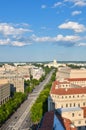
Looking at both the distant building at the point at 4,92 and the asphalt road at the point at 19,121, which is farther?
the distant building at the point at 4,92

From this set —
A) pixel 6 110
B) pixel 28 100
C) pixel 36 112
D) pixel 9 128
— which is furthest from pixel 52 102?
pixel 28 100

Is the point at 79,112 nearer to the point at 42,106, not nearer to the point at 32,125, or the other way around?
the point at 32,125

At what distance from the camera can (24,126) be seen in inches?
3831

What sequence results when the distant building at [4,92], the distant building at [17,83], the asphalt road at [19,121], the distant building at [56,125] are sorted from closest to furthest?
1. the distant building at [56,125]
2. the asphalt road at [19,121]
3. the distant building at [4,92]
4. the distant building at [17,83]

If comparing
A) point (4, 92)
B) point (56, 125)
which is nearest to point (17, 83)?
point (4, 92)

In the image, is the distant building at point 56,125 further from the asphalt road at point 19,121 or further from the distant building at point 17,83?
the distant building at point 17,83

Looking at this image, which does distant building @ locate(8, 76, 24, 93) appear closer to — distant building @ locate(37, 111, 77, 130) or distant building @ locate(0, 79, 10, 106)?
distant building @ locate(0, 79, 10, 106)

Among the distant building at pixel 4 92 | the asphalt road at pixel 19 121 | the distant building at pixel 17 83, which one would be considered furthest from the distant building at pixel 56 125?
the distant building at pixel 17 83

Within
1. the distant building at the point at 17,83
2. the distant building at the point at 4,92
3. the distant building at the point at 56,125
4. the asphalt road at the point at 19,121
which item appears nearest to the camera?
the distant building at the point at 56,125

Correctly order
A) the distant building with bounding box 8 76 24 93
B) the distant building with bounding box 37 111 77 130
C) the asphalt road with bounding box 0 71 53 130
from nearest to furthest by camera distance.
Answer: the distant building with bounding box 37 111 77 130, the asphalt road with bounding box 0 71 53 130, the distant building with bounding box 8 76 24 93

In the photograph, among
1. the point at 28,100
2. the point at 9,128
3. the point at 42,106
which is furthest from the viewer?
the point at 28,100

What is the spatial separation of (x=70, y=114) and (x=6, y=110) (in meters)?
48.0

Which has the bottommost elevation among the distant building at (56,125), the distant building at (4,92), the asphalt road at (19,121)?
the asphalt road at (19,121)

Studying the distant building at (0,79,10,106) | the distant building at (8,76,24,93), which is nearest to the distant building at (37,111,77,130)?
the distant building at (0,79,10,106)
